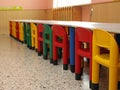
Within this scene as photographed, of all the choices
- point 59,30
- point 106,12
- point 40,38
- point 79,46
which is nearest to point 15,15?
point 106,12

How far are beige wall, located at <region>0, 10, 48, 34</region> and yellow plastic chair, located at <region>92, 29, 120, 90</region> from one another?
7087 mm

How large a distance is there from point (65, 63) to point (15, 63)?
2.48 feet

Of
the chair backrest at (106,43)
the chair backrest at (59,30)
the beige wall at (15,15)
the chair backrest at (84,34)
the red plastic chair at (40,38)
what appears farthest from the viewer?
the beige wall at (15,15)

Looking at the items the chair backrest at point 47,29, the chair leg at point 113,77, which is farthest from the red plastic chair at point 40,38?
the chair leg at point 113,77

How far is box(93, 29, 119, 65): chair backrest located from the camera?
155 centimetres

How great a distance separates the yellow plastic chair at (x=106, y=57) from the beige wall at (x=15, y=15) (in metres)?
7.09

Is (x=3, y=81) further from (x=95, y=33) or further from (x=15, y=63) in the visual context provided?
(x=95, y=33)

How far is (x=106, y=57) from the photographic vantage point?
1.77 metres

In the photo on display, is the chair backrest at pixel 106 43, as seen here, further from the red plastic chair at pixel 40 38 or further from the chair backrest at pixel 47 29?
the red plastic chair at pixel 40 38

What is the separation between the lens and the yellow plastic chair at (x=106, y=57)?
1553 millimetres

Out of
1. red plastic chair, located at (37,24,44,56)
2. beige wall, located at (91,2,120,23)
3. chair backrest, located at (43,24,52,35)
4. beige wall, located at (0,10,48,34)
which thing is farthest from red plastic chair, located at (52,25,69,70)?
beige wall, located at (0,10,48,34)

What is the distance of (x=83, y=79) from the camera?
2.35m

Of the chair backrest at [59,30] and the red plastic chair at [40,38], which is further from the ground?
the chair backrest at [59,30]

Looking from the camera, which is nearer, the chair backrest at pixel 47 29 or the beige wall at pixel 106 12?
the chair backrest at pixel 47 29
